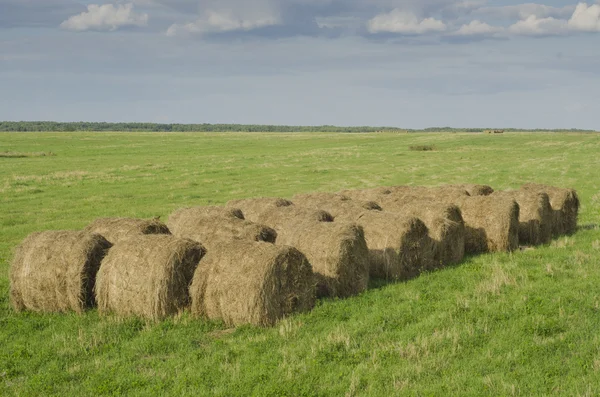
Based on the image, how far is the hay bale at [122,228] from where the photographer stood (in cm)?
1464

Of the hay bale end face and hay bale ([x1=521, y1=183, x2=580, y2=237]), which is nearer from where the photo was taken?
the hay bale end face

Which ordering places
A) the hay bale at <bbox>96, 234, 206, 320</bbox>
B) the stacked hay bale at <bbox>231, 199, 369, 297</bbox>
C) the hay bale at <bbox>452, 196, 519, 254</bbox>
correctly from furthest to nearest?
1. the hay bale at <bbox>452, 196, 519, 254</bbox>
2. the stacked hay bale at <bbox>231, 199, 369, 297</bbox>
3. the hay bale at <bbox>96, 234, 206, 320</bbox>

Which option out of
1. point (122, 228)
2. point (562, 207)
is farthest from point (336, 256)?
point (562, 207)

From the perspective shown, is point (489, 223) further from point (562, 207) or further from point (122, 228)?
point (122, 228)

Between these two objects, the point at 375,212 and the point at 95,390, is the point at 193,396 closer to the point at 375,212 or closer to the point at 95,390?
the point at 95,390

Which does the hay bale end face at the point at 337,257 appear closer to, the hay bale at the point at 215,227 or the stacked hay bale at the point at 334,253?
the stacked hay bale at the point at 334,253

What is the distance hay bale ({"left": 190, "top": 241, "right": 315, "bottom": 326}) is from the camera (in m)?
11.1

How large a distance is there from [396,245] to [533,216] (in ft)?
22.6

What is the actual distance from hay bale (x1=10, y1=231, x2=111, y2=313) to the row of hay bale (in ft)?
0.07

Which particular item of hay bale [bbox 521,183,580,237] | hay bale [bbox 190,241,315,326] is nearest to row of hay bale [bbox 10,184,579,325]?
hay bale [bbox 190,241,315,326]

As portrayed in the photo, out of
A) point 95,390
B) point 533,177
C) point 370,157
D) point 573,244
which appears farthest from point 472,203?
point 370,157

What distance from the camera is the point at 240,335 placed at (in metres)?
10.7

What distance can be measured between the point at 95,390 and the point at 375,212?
9.37 meters

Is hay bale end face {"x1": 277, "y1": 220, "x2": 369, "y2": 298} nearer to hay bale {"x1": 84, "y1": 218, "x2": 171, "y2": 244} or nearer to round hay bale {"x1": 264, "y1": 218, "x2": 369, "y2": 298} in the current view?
round hay bale {"x1": 264, "y1": 218, "x2": 369, "y2": 298}
